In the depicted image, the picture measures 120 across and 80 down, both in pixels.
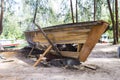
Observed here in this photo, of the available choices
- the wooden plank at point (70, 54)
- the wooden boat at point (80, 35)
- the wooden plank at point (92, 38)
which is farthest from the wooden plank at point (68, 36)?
the wooden plank at point (70, 54)

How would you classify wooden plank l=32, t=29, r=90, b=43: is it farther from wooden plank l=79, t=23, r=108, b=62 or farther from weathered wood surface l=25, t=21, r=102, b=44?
wooden plank l=79, t=23, r=108, b=62

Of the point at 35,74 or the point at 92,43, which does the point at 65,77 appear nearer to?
the point at 35,74

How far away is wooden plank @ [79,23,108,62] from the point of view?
7.14m

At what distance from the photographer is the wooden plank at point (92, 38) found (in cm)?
714

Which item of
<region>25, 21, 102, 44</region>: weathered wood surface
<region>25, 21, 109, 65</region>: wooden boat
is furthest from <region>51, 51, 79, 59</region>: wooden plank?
<region>25, 21, 102, 44</region>: weathered wood surface

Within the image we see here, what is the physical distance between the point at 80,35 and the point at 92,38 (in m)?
0.42

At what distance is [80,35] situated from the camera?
7.56 meters

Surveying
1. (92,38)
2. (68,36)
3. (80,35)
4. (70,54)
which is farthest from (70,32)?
(92,38)

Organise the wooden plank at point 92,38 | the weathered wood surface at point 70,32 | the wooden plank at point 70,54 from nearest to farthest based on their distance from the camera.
Result: the wooden plank at point 92,38 → the weathered wood surface at point 70,32 → the wooden plank at point 70,54

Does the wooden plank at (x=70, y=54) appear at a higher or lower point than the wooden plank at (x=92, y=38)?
lower

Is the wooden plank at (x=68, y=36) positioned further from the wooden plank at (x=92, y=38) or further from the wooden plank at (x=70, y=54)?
the wooden plank at (x=70, y=54)

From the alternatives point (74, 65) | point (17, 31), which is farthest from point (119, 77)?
point (17, 31)

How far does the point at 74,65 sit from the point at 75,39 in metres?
0.88

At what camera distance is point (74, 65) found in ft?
26.3
